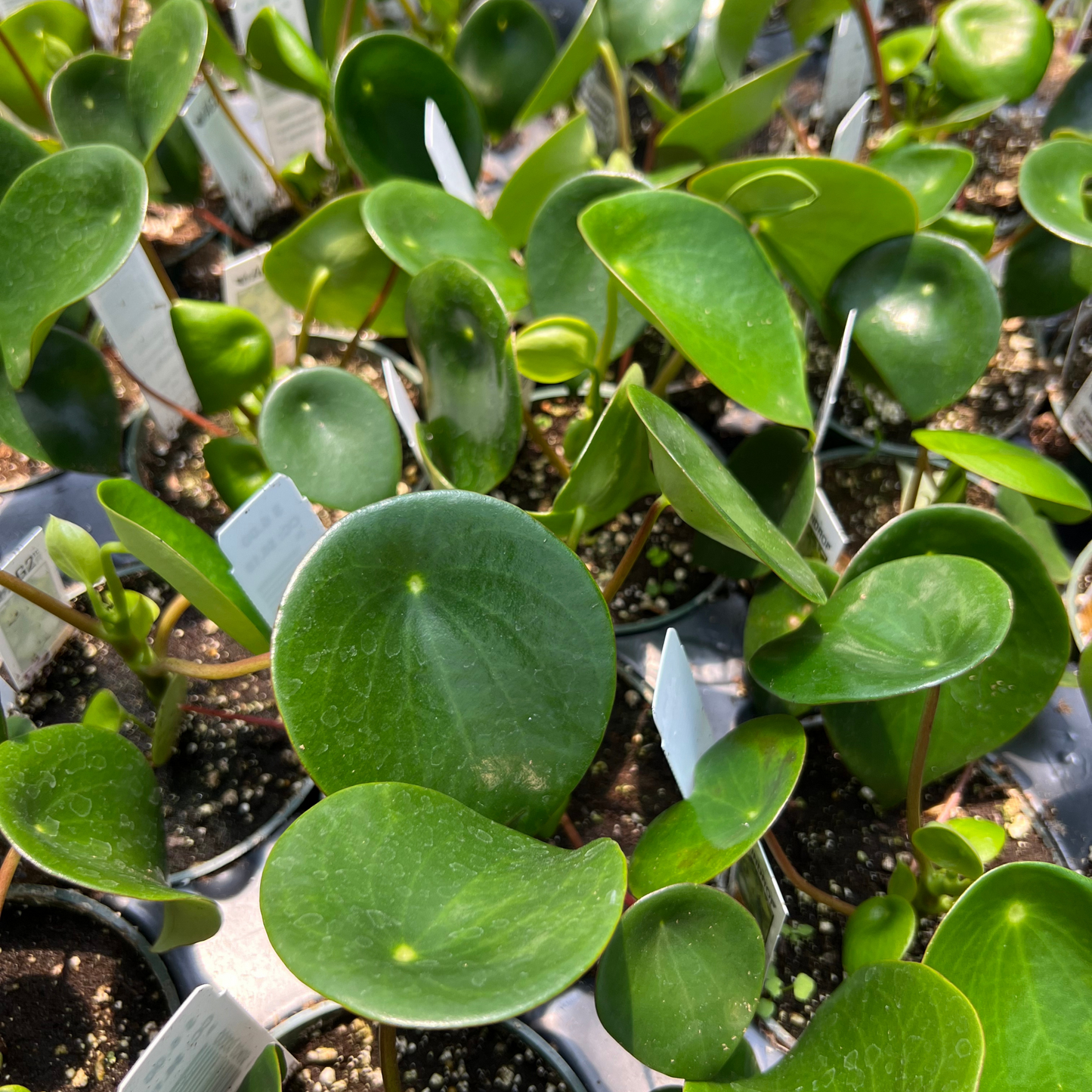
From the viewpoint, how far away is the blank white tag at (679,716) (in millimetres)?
612

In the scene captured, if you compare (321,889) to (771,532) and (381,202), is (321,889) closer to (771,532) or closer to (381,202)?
(771,532)

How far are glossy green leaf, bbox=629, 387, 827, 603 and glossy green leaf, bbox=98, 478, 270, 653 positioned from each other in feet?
1.03

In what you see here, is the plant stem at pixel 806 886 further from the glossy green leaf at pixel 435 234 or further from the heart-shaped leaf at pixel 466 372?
the glossy green leaf at pixel 435 234

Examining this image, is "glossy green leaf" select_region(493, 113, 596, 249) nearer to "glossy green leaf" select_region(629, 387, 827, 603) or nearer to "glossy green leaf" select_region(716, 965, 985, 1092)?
"glossy green leaf" select_region(629, 387, 827, 603)

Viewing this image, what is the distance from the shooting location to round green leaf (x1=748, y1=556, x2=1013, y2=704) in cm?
58

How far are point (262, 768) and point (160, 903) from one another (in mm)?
140

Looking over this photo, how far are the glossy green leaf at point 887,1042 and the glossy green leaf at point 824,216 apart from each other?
0.63m

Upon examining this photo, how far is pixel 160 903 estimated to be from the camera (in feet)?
2.61

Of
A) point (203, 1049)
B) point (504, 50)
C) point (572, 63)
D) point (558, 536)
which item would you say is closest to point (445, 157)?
point (572, 63)

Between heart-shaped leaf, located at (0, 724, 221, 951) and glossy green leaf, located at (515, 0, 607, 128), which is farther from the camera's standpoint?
glossy green leaf, located at (515, 0, 607, 128)

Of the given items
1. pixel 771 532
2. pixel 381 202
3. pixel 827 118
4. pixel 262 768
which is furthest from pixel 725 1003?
pixel 827 118

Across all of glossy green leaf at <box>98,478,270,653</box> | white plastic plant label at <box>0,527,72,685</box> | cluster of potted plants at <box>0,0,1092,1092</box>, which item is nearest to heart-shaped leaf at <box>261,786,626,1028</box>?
cluster of potted plants at <box>0,0,1092,1092</box>

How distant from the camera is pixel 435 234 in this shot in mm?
882

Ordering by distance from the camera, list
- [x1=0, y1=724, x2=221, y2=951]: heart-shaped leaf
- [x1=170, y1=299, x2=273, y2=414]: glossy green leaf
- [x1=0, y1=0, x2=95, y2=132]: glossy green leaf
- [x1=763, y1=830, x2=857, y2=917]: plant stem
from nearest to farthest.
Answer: [x1=0, y1=724, x2=221, y2=951]: heart-shaped leaf
[x1=763, y1=830, x2=857, y2=917]: plant stem
[x1=170, y1=299, x2=273, y2=414]: glossy green leaf
[x1=0, y1=0, x2=95, y2=132]: glossy green leaf
